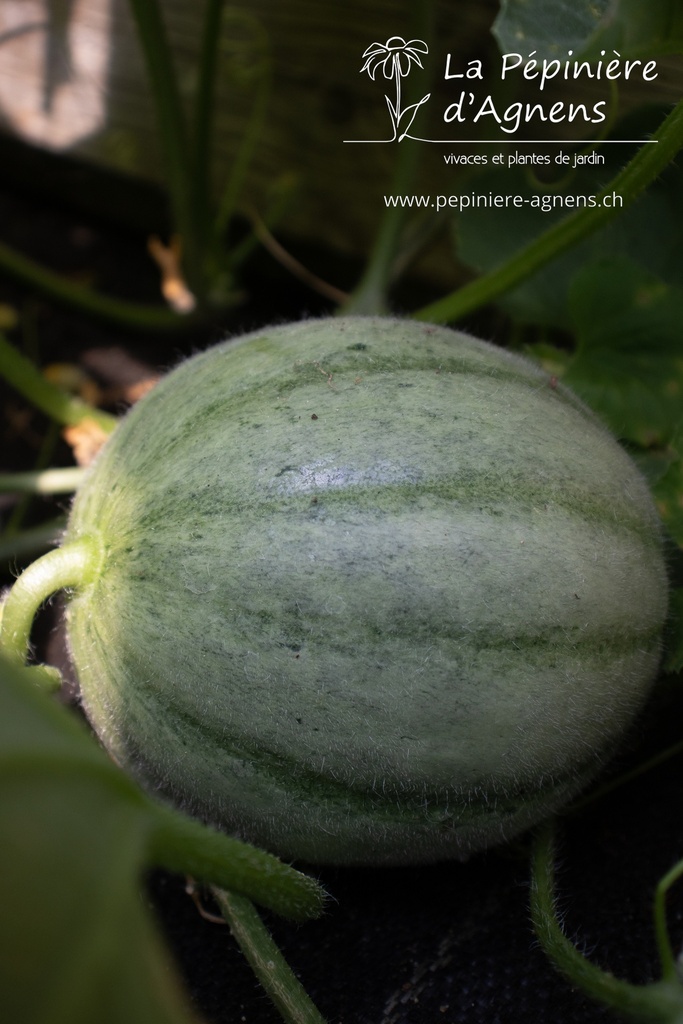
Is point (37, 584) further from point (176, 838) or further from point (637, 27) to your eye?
point (637, 27)

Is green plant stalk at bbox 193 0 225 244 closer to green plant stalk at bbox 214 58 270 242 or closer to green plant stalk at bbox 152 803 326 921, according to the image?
green plant stalk at bbox 214 58 270 242

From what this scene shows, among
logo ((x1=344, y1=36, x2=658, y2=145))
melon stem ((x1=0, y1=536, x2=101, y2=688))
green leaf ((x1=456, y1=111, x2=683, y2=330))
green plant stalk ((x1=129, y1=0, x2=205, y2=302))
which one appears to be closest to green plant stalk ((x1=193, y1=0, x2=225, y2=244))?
green plant stalk ((x1=129, y1=0, x2=205, y2=302))

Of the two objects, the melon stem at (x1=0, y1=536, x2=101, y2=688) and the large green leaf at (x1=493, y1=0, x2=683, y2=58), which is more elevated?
the large green leaf at (x1=493, y1=0, x2=683, y2=58)

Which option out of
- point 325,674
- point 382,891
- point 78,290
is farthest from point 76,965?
point 78,290

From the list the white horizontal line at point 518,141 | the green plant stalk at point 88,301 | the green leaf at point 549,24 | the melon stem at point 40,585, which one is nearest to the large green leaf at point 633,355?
the white horizontal line at point 518,141

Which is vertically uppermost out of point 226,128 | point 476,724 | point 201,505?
point 226,128

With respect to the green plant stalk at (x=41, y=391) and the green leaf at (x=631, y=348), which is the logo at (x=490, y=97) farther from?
the green plant stalk at (x=41, y=391)

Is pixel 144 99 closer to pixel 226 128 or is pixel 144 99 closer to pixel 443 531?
pixel 226 128
